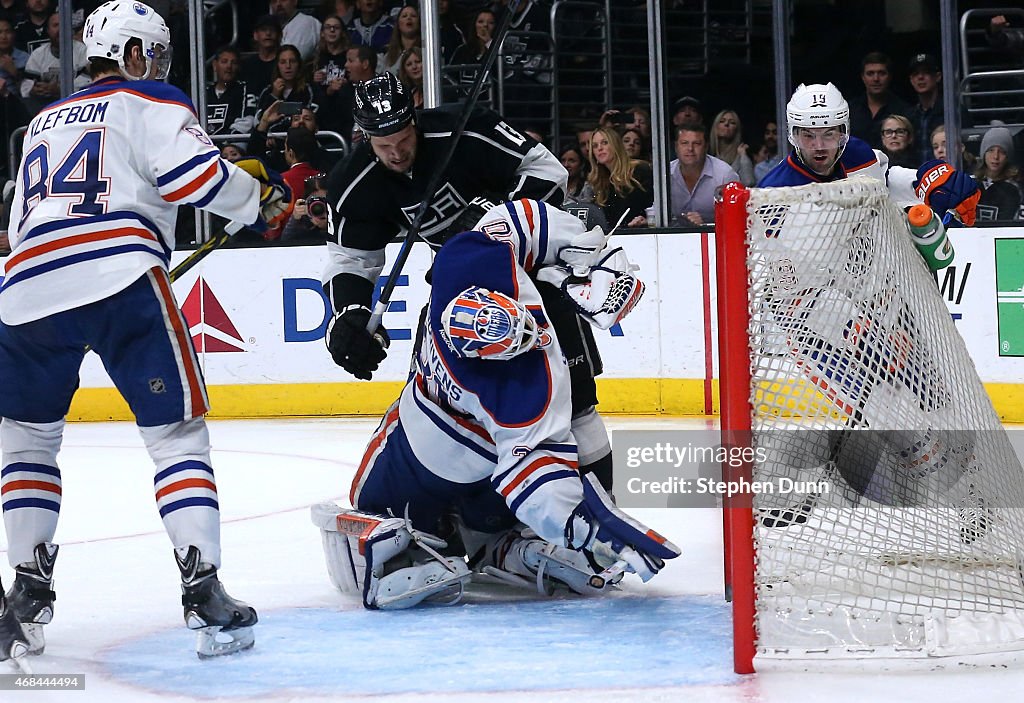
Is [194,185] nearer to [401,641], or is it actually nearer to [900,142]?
[401,641]

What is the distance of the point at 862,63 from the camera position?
6609 mm

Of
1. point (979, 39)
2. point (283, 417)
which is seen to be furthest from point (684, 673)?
point (979, 39)

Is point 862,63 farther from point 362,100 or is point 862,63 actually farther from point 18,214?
point 18,214

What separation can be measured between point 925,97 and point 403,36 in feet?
8.12

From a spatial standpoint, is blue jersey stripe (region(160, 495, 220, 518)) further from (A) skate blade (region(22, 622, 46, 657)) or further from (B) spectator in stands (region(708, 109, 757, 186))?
(B) spectator in stands (region(708, 109, 757, 186))

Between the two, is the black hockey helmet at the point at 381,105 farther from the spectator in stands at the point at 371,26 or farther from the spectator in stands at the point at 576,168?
the spectator in stands at the point at 371,26

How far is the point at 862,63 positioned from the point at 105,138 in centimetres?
507

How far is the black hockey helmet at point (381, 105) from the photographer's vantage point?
279 centimetres

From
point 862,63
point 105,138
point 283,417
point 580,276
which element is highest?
point 862,63

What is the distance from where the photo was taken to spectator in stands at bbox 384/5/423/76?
6621 millimetres

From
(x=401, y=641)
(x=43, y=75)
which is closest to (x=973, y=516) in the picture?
(x=401, y=641)

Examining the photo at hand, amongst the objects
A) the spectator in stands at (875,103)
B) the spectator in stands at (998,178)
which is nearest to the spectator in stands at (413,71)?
the spectator in stands at (875,103)

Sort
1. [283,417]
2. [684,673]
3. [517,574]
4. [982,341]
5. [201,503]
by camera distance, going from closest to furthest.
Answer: [684,673], [201,503], [517,574], [982,341], [283,417]

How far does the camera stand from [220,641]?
227 centimetres
